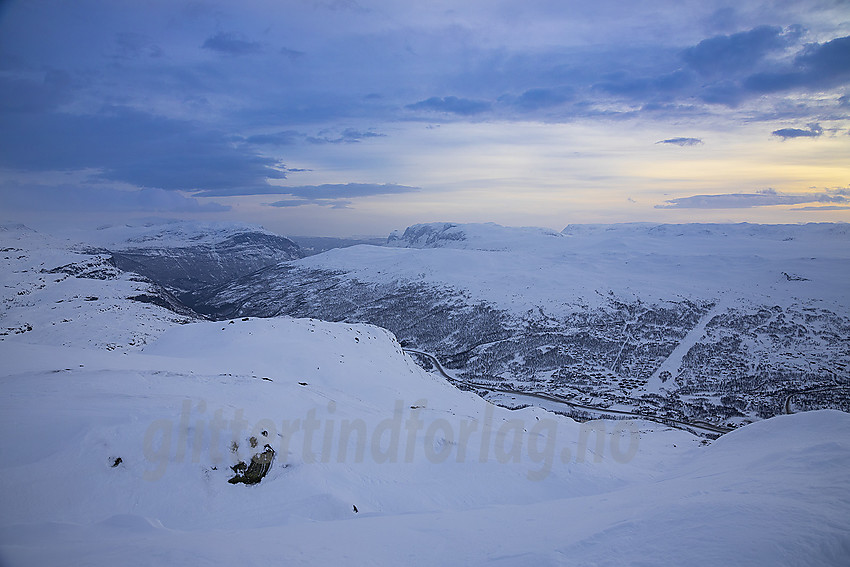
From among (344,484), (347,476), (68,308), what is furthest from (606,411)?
(68,308)

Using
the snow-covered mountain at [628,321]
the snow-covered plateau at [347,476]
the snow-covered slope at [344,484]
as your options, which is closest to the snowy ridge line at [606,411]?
the snow-covered mountain at [628,321]

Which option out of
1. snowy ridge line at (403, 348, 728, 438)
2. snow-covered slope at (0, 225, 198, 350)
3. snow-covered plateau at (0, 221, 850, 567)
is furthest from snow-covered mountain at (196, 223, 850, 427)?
snow-covered slope at (0, 225, 198, 350)

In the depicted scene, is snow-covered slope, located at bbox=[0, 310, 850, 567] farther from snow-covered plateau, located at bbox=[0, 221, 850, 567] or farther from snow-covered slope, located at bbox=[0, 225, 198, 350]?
snow-covered slope, located at bbox=[0, 225, 198, 350]

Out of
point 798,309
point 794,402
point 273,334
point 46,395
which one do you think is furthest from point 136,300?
point 798,309

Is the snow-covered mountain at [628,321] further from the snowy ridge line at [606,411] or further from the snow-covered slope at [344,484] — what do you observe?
the snow-covered slope at [344,484]

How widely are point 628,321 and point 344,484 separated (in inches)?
4519

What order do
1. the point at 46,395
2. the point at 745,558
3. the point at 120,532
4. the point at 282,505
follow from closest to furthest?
the point at 745,558, the point at 120,532, the point at 282,505, the point at 46,395

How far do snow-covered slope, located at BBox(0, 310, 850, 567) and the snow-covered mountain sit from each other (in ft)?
170

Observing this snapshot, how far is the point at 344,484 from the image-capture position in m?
14.3

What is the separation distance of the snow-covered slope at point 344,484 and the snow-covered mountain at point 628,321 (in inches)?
2043

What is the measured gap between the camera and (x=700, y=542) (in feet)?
26.1

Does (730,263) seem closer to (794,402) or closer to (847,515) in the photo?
(794,402)

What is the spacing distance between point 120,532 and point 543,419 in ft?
92.5

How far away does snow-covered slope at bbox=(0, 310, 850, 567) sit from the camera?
8.34 m
